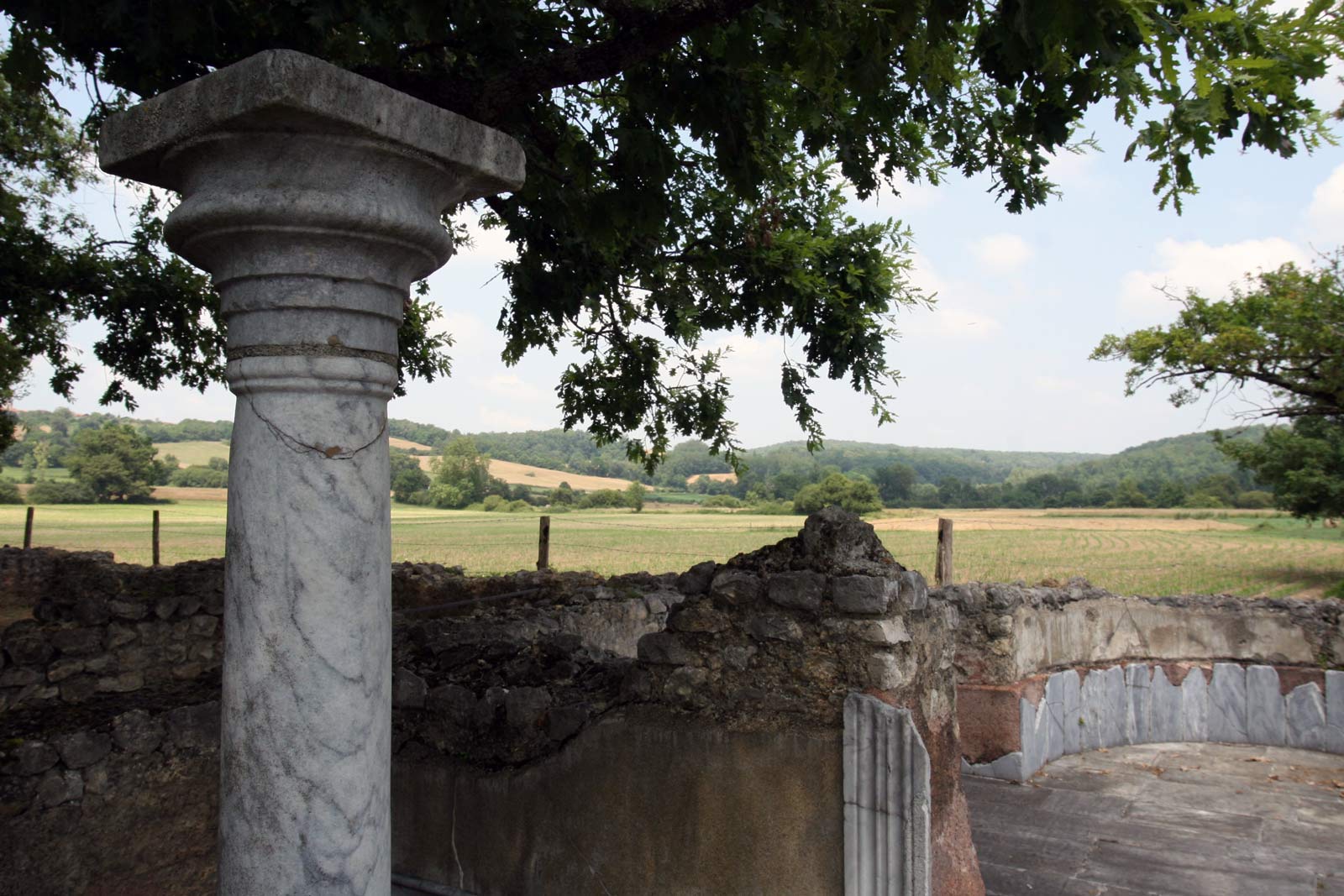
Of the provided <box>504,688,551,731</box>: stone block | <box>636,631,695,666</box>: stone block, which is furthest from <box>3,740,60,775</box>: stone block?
<box>636,631,695,666</box>: stone block

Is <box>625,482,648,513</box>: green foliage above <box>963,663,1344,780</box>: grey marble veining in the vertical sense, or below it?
above

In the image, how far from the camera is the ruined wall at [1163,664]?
7500 millimetres

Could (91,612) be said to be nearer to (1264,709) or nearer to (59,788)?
(59,788)

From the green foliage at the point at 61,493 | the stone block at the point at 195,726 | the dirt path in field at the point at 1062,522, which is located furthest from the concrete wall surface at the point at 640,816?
the green foliage at the point at 61,493

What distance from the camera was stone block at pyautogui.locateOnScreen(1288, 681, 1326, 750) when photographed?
830 centimetres

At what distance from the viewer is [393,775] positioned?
4055mm

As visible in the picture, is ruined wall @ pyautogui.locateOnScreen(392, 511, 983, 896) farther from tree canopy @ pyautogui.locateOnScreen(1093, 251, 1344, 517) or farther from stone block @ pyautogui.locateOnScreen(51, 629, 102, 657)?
tree canopy @ pyautogui.locateOnScreen(1093, 251, 1344, 517)

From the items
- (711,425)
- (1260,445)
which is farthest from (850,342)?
(1260,445)

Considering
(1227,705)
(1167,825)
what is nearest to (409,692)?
(1167,825)

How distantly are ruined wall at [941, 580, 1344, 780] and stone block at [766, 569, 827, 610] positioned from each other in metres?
4.54

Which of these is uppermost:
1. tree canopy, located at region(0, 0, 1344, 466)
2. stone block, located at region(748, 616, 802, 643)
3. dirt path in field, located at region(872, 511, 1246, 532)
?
tree canopy, located at region(0, 0, 1344, 466)

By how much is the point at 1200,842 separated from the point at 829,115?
5.14 metres

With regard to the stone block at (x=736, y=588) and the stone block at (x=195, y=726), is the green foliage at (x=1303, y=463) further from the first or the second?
the stone block at (x=195, y=726)

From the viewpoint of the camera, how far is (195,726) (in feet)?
12.9
